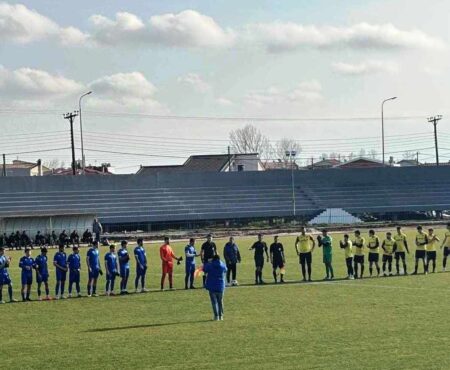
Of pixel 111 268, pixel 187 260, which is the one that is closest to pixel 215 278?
pixel 111 268

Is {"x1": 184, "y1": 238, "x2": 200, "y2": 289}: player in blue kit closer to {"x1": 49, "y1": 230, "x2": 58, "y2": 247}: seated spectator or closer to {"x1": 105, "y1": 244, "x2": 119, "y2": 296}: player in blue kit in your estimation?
{"x1": 105, "y1": 244, "x2": 119, "y2": 296}: player in blue kit

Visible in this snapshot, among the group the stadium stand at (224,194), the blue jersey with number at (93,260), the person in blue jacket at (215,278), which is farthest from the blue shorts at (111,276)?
the stadium stand at (224,194)

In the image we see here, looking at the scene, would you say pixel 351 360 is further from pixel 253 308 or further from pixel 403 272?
pixel 403 272

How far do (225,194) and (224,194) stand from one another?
0.38 feet

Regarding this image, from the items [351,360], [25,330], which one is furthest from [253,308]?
[351,360]

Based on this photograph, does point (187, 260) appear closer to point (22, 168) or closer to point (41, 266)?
point (41, 266)

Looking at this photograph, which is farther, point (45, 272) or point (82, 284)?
point (82, 284)

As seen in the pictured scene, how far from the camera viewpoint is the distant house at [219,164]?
110062 millimetres

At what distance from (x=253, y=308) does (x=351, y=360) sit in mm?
7777

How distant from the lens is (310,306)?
72.1ft

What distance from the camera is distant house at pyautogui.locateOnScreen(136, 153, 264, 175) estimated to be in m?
110

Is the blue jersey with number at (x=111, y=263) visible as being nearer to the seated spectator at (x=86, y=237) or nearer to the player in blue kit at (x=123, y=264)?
the player in blue kit at (x=123, y=264)

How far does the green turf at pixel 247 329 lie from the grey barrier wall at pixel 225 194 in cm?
4695

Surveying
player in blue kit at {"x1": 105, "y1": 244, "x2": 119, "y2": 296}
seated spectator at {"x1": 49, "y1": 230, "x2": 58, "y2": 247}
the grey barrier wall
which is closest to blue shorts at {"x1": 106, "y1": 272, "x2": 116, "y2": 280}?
player in blue kit at {"x1": 105, "y1": 244, "x2": 119, "y2": 296}
